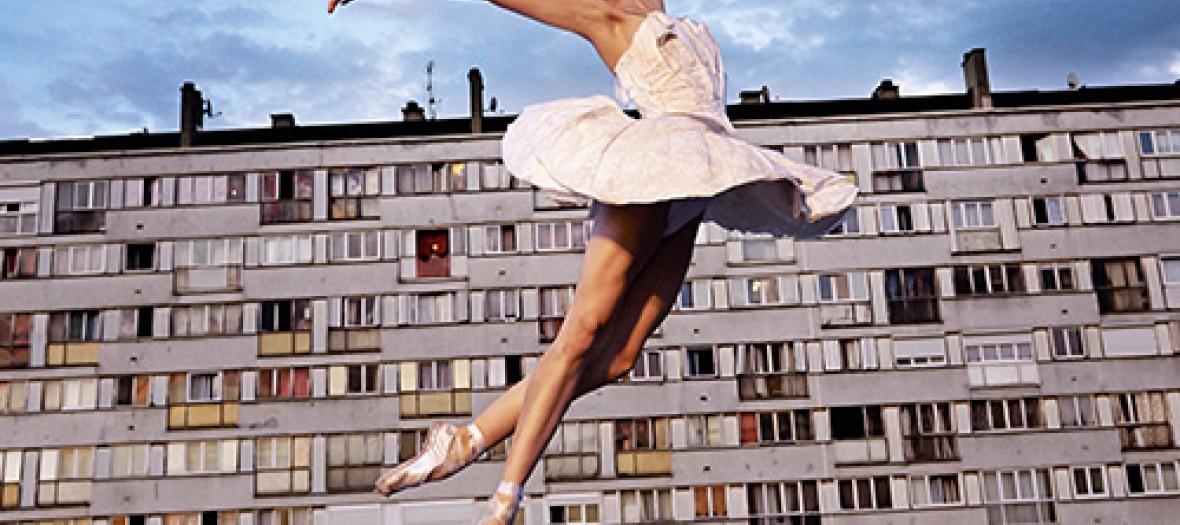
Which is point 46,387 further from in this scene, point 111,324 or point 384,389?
point 384,389

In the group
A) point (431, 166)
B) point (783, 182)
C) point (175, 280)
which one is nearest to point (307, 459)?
point (175, 280)

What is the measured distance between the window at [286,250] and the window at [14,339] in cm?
757

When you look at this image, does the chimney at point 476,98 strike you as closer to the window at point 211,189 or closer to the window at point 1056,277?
the window at point 211,189

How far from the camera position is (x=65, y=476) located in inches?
1491

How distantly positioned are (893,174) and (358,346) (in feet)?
58.5


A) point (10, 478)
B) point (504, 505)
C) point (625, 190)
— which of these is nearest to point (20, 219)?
point (10, 478)

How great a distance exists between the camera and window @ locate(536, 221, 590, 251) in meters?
39.7

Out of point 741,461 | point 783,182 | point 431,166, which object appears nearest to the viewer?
point 783,182

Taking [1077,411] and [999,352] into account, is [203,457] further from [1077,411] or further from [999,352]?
[1077,411]

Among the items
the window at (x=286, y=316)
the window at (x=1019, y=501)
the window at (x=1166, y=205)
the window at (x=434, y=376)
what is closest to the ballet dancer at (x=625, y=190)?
the window at (x=434, y=376)

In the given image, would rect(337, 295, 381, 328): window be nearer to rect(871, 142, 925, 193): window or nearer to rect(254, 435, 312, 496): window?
rect(254, 435, 312, 496): window

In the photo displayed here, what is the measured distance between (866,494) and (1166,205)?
45.2ft

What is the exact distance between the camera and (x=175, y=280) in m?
39.7

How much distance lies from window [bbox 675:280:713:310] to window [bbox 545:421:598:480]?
4.66 meters
